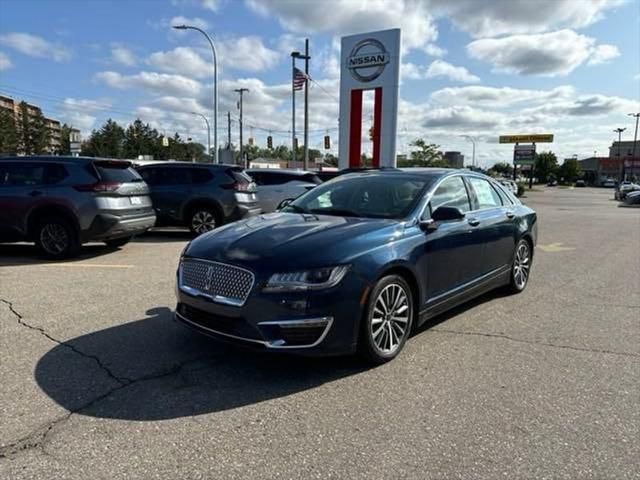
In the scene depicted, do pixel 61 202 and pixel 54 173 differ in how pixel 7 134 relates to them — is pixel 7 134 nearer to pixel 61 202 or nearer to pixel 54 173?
pixel 54 173

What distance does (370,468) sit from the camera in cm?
262

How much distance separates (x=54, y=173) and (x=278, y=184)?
21.4 ft

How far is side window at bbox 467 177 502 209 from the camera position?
564 centimetres

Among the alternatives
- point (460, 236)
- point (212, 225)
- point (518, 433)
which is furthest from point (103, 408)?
point (212, 225)

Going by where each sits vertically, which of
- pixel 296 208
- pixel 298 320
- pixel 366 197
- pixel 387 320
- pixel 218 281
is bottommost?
pixel 387 320

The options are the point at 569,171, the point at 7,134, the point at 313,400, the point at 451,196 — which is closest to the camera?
the point at 313,400

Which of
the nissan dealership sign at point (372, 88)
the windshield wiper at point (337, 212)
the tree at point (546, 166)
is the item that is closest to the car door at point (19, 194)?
the windshield wiper at point (337, 212)

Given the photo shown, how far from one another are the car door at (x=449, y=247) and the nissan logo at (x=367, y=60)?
1924 cm

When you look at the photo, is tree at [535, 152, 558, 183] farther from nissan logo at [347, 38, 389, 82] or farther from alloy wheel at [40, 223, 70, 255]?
alloy wheel at [40, 223, 70, 255]

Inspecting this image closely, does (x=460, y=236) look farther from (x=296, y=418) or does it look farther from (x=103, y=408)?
(x=103, y=408)

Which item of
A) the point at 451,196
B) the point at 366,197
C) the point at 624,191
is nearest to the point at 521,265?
the point at 451,196

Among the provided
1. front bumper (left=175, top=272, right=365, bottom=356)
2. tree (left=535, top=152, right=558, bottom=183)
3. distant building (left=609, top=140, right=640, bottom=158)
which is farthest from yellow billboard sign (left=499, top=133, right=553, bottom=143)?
front bumper (left=175, top=272, right=365, bottom=356)

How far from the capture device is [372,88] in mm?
23359

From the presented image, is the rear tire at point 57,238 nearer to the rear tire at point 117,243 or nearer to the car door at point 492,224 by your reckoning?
the rear tire at point 117,243
